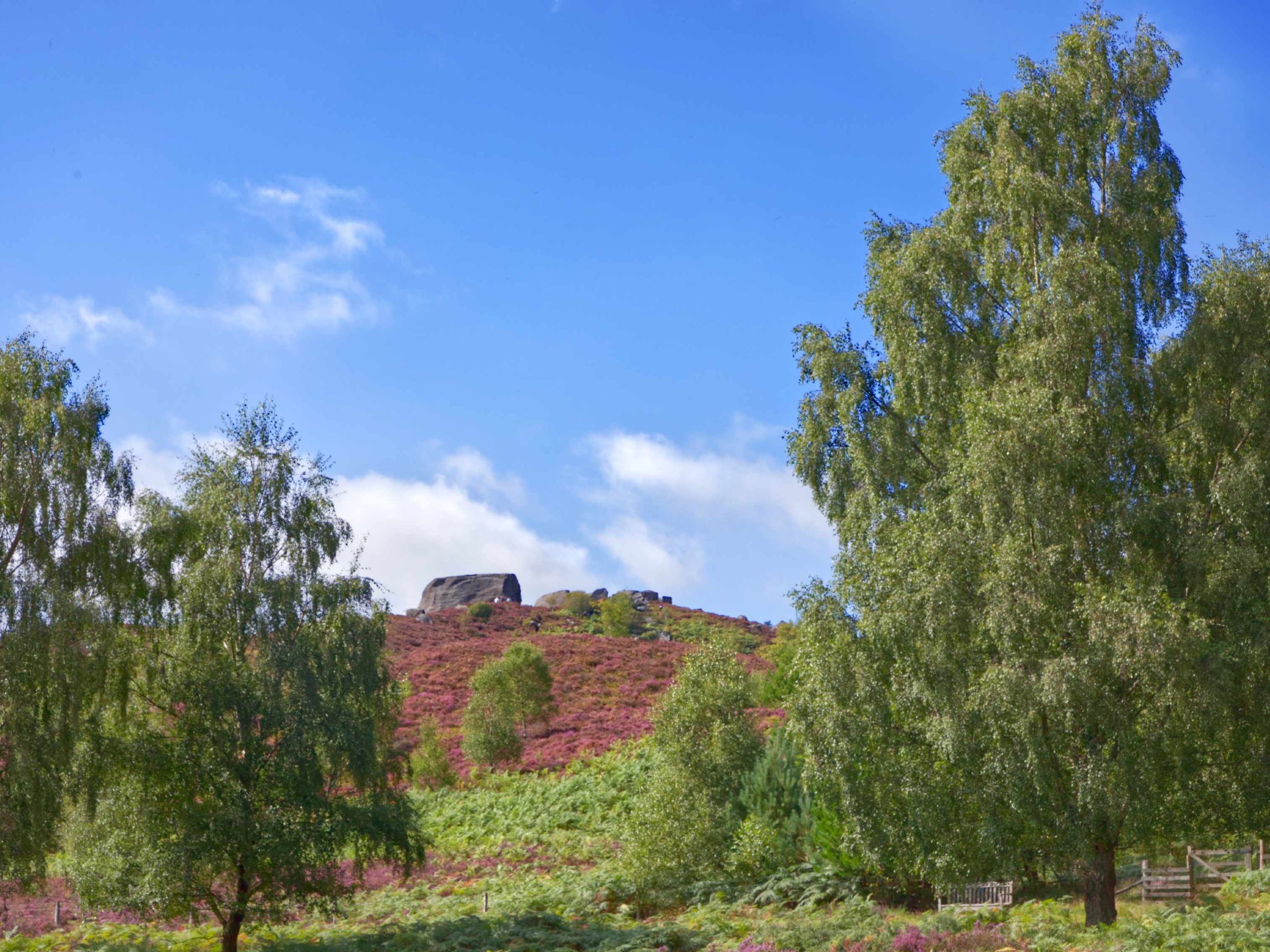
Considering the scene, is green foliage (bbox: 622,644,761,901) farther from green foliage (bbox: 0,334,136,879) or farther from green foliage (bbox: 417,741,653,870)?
green foliage (bbox: 0,334,136,879)

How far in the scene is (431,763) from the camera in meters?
48.1

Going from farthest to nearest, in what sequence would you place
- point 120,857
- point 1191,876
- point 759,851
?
point 759,851 → point 1191,876 → point 120,857

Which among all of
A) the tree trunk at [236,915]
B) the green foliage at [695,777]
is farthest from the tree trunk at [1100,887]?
the tree trunk at [236,915]

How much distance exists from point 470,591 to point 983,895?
102953 millimetres

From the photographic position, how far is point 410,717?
58.8m

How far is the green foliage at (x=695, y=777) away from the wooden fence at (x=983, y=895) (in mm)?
6520

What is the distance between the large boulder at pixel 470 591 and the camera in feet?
400

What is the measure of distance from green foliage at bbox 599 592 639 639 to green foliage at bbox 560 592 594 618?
1125 centimetres

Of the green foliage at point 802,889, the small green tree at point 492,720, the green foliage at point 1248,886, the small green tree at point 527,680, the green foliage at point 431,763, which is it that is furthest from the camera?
the small green tree at point 527,680

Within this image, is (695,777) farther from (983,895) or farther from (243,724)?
(243,724)

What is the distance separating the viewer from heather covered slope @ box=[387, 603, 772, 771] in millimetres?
53906

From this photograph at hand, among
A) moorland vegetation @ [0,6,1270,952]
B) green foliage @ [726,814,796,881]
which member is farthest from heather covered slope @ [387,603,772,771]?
moorland vegetation @ [0,6,1270,952]

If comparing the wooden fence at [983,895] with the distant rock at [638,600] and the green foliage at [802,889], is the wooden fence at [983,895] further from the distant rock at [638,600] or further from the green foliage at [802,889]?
the distant rock at [638,600]

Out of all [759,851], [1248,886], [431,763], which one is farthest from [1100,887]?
[431,763]
